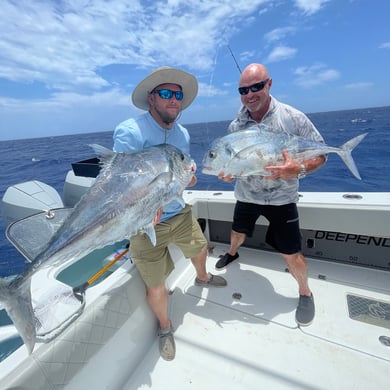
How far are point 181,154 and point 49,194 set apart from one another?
3.97m

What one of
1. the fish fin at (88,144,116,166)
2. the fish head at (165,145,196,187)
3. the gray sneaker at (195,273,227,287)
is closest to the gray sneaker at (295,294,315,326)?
the gray sneaker at (195,273,227,287)

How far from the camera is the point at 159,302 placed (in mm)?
1962

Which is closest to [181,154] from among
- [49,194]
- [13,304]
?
[13,304]

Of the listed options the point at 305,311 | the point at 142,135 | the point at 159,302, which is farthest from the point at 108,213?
the point at 305,311

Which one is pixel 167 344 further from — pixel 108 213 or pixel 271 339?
pixel 108 213

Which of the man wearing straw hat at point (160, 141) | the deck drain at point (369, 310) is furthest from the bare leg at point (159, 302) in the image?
the deck drain at point (369, 310)

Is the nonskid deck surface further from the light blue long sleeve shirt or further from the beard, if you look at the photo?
the beard

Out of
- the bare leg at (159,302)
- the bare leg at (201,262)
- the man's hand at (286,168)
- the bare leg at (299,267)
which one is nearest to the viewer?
the man's hand at (286,168)

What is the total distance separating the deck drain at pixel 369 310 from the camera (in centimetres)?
202

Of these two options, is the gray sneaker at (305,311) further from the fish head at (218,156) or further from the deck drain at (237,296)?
the fish head at (218,156)

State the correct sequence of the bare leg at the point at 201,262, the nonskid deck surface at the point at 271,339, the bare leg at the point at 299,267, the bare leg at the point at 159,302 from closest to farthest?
1. the nonskid deck surface at the point at 271,339
2. the bare leg at the point at 159,302
3. the bare leg at the point at 299,267
4. the bare leg at the point at 201,262

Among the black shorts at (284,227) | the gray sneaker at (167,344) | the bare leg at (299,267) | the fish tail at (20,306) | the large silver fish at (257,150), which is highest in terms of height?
the large silver fish at (257,150)

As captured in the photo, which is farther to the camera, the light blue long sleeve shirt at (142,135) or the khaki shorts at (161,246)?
the khaki shorts at (161,246)

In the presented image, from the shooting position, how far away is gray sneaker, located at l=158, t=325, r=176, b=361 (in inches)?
74.1
